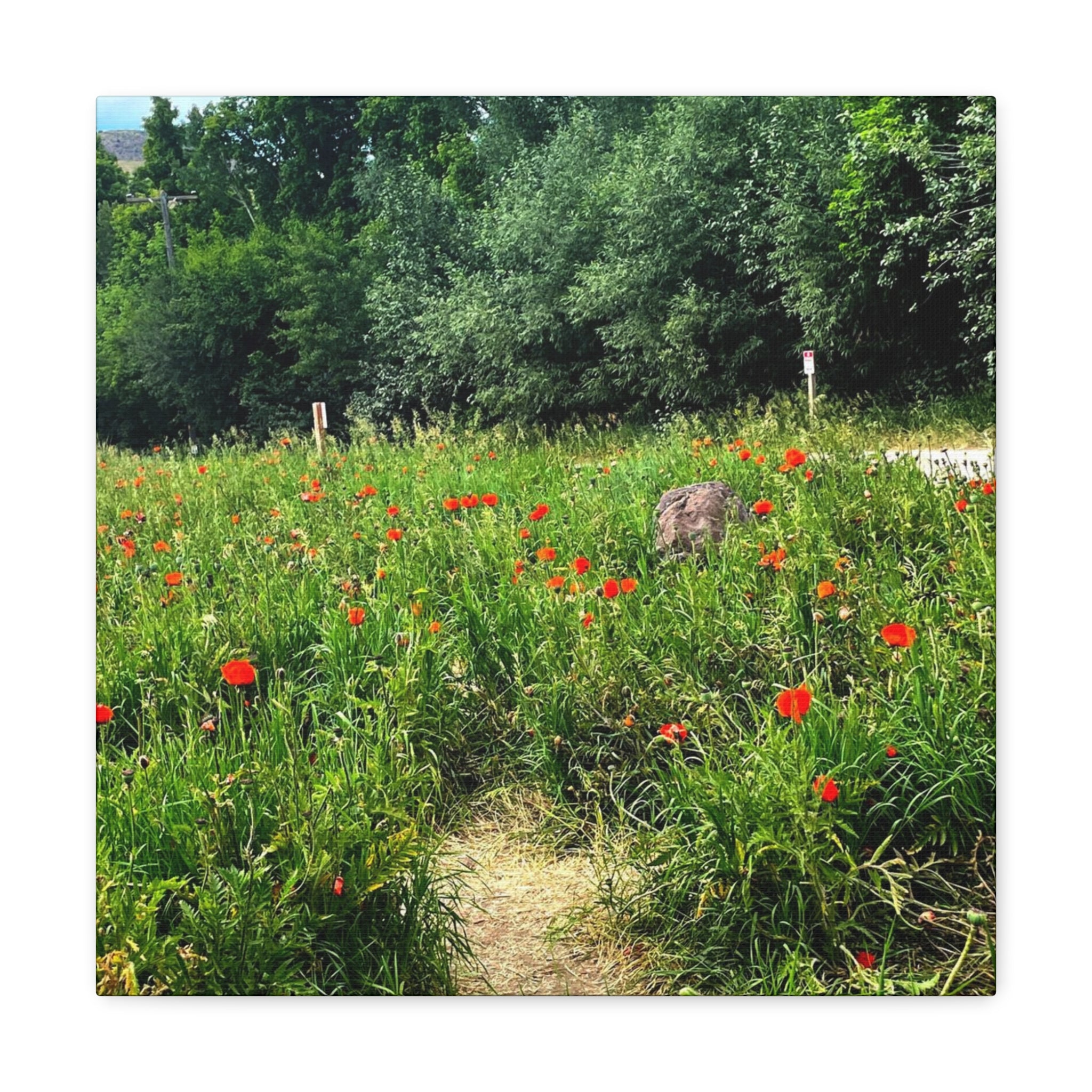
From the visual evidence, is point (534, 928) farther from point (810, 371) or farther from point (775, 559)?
point (810, 371)

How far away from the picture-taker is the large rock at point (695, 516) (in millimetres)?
3482

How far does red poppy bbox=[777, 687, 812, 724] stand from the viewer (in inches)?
102

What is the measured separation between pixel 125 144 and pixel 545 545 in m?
1.70

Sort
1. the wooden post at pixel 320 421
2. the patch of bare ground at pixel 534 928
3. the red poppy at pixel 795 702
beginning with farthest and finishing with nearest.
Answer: the wooden post at pixel 320 421
the patch of bare ground at pixel 534 928
the red poppy at pixel 795 702

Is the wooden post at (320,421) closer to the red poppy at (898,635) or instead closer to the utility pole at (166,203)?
the utility pole at (166,203)

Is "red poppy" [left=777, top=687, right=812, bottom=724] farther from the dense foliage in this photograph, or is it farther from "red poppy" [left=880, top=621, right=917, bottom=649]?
the dense foliage

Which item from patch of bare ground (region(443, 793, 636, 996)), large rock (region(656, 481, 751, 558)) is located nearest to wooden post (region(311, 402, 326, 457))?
large rock (region(656, 481, 751, 558))

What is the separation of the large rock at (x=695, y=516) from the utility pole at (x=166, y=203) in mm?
1661
